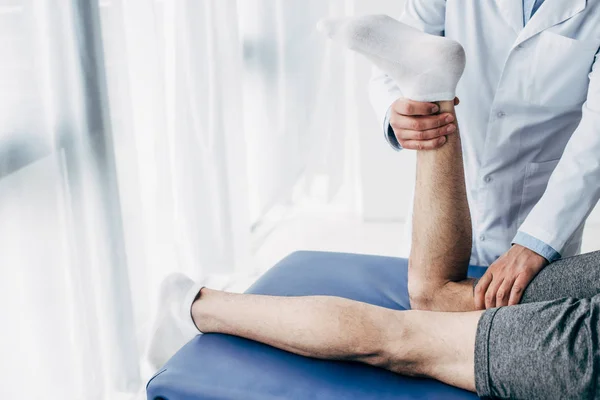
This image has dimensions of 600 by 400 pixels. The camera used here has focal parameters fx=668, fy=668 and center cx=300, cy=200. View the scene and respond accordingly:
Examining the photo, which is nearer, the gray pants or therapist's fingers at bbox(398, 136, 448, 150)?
the gray pants

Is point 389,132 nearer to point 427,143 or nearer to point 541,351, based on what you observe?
point 427,143

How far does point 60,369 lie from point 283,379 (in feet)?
2.04

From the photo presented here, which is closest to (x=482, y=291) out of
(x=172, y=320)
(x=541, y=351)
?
(x=541, y=351)

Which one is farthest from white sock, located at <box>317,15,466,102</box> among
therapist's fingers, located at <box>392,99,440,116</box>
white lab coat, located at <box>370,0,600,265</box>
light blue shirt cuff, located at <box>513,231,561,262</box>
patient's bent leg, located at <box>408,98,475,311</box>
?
light blue shirt cuff, located at <box>513,231,561,262</box>

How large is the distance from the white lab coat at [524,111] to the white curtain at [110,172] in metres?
0.66

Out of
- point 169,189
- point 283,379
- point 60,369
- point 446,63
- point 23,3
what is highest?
point 23,3

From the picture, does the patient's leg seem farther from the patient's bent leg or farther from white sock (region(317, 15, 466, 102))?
white sock (region(317, 15, 466, 102))

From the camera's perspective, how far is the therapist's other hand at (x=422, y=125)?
4.83 feet

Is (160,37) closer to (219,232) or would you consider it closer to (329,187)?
(219,232)

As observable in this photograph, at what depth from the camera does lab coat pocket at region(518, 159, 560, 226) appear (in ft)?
5.64

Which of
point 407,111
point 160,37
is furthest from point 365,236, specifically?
point 407,111

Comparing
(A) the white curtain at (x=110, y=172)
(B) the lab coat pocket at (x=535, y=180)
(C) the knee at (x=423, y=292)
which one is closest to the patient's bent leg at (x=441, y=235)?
(C) the knee at (x=423, y=292)

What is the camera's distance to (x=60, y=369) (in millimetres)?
1583

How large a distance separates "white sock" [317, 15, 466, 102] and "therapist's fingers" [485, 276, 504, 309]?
41cm
